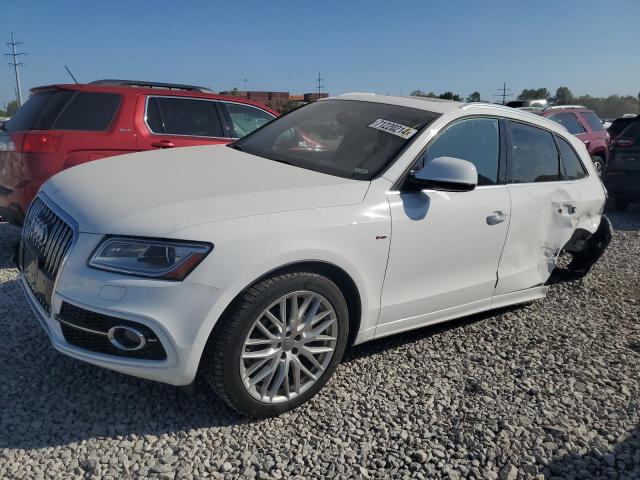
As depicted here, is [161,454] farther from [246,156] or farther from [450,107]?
[450,107]

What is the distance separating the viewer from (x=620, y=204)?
30.7ft

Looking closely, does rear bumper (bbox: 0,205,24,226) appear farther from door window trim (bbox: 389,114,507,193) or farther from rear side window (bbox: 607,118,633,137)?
rear side window (bbox: 607,118,633,137)

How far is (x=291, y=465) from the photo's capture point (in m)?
2.47

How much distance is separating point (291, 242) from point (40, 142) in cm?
344

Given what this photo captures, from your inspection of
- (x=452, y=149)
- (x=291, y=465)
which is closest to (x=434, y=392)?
(x=291, y=465)

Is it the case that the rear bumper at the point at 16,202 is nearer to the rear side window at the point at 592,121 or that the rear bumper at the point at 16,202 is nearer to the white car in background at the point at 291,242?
the white car in background at the point at 291,242

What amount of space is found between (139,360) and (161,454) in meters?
0.46

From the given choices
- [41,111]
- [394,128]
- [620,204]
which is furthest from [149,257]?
[620,204]

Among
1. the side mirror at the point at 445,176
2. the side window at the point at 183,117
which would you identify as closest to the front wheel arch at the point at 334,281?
the side mirror at the point at 445,176

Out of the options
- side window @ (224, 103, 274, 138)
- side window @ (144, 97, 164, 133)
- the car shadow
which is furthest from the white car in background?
side window @ (224, 103, 274, 138)

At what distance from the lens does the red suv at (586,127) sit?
10.5 meters

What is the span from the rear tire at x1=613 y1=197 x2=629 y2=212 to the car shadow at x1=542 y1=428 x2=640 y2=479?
7618mm

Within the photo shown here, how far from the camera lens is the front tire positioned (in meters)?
2.48

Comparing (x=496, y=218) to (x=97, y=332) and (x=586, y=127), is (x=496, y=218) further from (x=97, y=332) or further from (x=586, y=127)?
(x=586, y=127)
